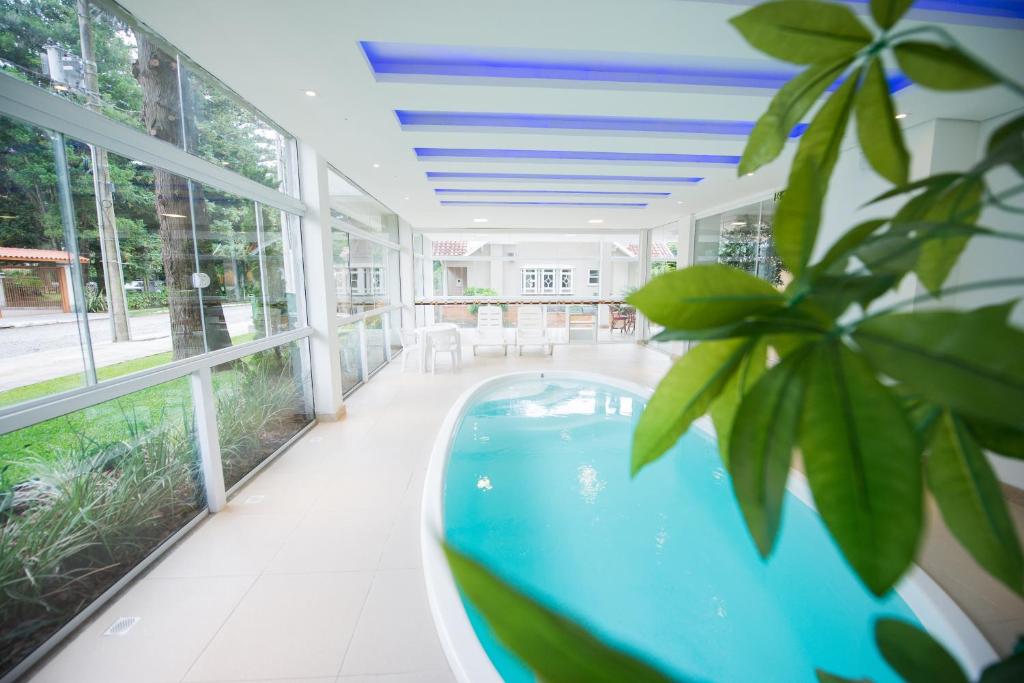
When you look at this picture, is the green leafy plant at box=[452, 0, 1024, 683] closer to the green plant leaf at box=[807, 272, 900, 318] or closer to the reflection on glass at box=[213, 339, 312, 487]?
the green plant leaf at box=[807, 272, 900, 318]

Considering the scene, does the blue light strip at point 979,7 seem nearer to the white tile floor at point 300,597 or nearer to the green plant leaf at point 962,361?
the white tile floor at point 300,597

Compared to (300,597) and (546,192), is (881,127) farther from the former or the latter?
(546,192)

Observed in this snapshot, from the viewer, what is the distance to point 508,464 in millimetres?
4438

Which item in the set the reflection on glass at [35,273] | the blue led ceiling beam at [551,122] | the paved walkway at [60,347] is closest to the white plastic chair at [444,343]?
the blue led ceiling beam at [551,122]

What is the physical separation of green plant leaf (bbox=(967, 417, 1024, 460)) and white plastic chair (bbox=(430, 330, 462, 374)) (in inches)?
290

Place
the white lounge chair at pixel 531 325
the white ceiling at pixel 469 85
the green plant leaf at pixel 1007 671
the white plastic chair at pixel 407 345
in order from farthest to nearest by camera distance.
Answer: the white lounge chair at pixel 531 325, the white plastic chair at pixel 407 345, the white ceiling at pixel 469 85, the green plant leaf at pixel 1007 671

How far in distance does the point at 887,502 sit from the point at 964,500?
0.63 feet

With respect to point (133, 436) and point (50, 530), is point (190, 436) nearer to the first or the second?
point (133, 436)

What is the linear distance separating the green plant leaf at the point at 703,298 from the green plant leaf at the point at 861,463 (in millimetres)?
59

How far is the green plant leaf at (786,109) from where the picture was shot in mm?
478

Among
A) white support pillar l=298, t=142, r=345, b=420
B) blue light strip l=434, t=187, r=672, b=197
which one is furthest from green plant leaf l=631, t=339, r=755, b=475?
blue light strip l=434, t=187, r=672, b=197

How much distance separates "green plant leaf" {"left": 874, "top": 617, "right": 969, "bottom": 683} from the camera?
12.0 inches

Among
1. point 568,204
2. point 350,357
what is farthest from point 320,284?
point 568,204

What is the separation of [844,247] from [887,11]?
222 millimetres
